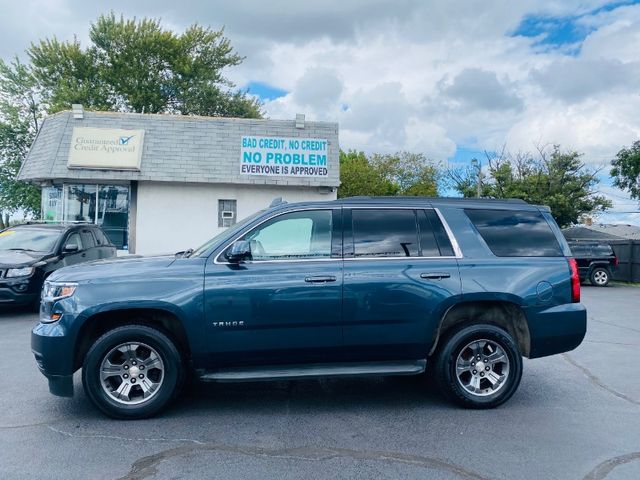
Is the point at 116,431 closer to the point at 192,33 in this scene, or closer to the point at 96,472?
the point at 96,472

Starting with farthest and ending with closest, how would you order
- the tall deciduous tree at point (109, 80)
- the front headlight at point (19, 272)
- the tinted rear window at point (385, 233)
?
the tall deciduous tree at point (109, 80), the front headlight at point (19, 272), the tinted rear window at point (385, 233)

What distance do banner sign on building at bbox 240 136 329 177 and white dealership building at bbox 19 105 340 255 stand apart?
0.03m

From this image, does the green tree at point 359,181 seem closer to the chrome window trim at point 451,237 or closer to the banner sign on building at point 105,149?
the banner sign on building at point 105,149

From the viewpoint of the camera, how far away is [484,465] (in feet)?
12.5

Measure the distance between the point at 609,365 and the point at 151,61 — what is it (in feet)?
103

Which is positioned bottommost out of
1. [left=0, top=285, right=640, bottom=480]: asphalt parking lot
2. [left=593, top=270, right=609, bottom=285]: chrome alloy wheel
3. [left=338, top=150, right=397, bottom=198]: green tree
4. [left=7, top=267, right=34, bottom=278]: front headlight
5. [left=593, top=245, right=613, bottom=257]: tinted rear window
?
[left=0, top=285, right=640, bottom=480]: asphalt parking lot

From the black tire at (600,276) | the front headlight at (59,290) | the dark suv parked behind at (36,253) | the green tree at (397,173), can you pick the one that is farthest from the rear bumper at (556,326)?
the green tree at (397,173)

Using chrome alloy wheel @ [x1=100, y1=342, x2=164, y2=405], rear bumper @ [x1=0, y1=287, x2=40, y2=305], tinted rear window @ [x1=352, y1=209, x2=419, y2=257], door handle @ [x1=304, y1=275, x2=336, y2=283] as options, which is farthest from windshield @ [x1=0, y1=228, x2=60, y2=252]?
tinted rear window @ [x1=352, y1=209, x2=419, y2=257]

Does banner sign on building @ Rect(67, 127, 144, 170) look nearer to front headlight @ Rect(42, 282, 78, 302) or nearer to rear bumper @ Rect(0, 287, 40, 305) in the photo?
rear bumper @ Rect(0, 287, 40, 305)

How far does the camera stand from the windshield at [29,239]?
10422mm

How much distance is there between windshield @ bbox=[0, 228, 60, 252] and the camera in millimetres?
10422

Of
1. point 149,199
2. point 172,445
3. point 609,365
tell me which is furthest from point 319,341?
point 149,199

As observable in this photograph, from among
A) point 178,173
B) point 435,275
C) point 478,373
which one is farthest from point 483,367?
point 178,173

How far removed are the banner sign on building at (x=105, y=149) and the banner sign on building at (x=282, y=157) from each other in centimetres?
363
